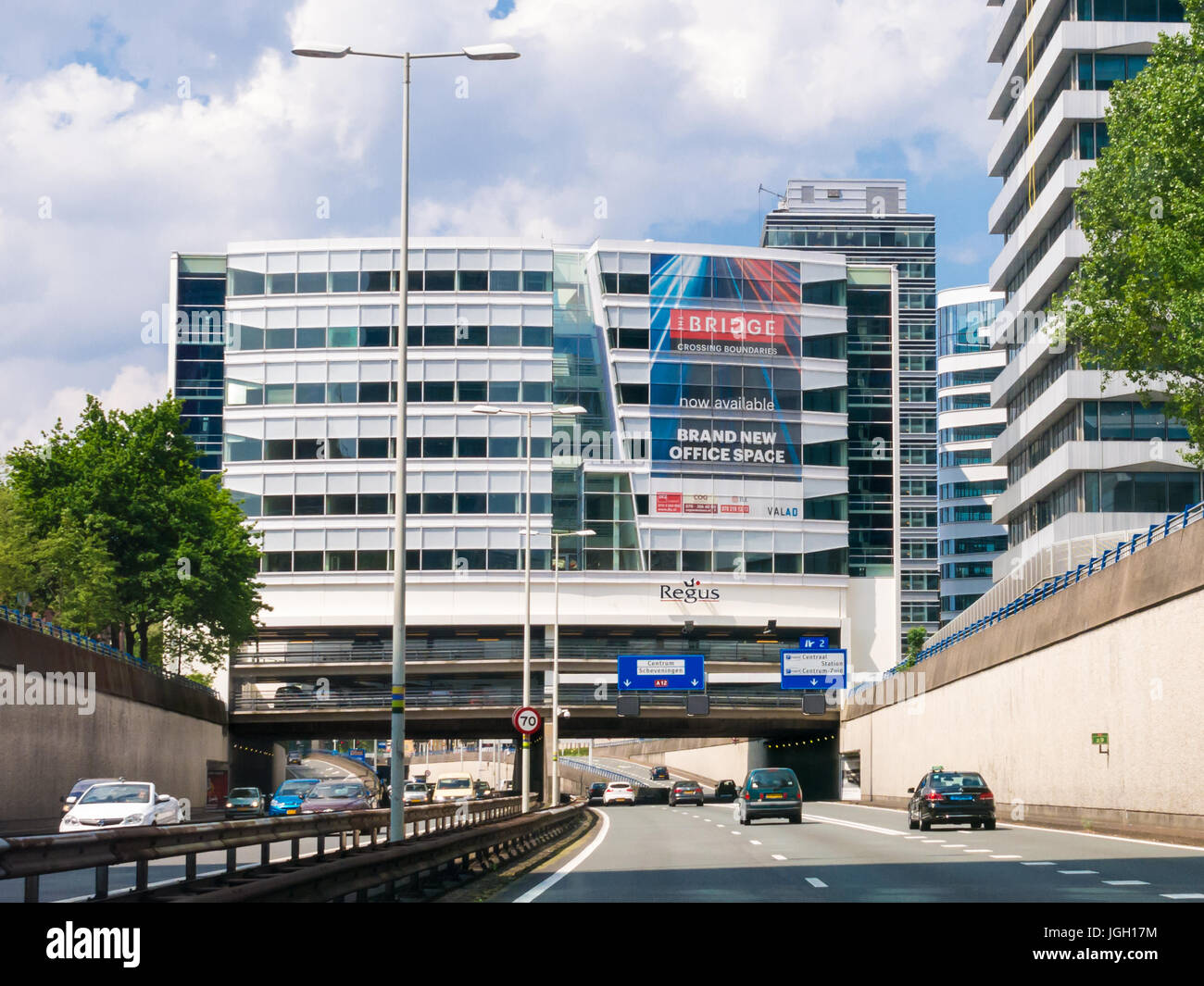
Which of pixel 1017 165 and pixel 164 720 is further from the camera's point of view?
pixel 1017 165

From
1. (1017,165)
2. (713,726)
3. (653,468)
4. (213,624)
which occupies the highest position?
(1017,165)

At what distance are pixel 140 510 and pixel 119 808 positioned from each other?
30618 millimetres

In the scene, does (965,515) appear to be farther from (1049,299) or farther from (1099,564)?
(1099,564)

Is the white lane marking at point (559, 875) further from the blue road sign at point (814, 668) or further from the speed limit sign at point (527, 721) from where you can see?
the blue road sign at point (814, 668)

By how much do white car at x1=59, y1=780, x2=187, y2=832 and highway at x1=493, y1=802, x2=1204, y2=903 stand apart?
9.24 meters

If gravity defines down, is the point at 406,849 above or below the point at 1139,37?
below

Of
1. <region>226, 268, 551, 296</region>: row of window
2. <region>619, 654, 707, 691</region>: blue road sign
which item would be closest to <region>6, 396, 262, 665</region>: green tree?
<region>619, 654, 707, 691</region>: blue road sign

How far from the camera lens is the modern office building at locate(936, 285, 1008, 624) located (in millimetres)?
Result: 145000

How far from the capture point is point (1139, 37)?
74.0 m

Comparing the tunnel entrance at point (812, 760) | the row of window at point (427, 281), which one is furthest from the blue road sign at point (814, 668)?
the row of window at point (427, 281)
